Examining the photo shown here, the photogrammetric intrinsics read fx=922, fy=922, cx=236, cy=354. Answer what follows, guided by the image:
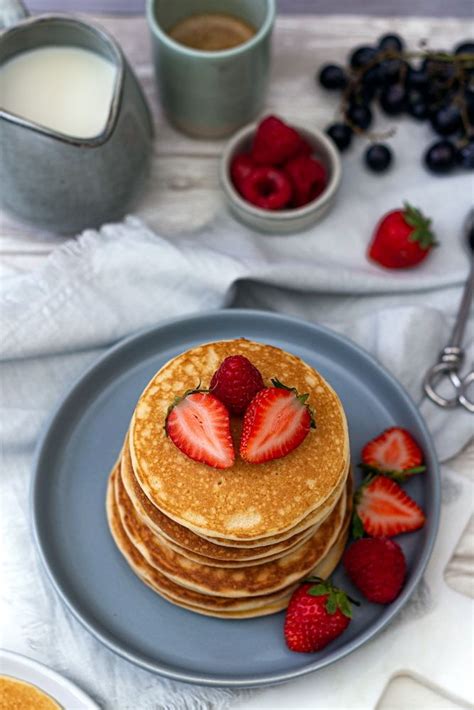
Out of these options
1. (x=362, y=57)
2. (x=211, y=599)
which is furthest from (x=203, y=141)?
(x=211, y=599)

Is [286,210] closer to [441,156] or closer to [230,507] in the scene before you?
[441,156]

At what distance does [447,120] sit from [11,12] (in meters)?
0.92

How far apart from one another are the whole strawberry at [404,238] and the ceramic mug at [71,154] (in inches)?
20.0

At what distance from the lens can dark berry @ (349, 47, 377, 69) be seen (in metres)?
2.02

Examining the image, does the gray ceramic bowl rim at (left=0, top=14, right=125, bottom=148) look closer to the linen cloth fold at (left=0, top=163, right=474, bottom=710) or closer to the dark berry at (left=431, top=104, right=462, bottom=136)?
the linen cloth fold at (left=0, top=163, right=474, bottom=710)

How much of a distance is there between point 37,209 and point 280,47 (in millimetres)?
744

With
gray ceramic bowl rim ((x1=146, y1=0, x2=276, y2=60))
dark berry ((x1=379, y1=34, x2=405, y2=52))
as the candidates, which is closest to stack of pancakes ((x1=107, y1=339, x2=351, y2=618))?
gray ceramic bowl rim ((x1=146, y1=0, x2=276, y2=60))

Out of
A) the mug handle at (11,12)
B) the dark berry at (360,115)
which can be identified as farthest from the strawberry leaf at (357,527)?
the mug handle at (11,12)

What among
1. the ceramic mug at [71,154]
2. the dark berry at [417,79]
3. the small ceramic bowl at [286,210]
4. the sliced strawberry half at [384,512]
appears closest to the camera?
the sliced strawberry half at [384,512]

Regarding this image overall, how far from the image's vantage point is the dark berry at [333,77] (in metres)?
2.05

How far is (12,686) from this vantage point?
1.51m

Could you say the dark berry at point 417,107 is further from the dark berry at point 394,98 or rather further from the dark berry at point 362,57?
the dark berry at point 362,57

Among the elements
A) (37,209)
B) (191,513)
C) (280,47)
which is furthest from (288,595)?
(280,47)

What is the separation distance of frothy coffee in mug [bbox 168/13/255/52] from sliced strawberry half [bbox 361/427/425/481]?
0.92 meters
